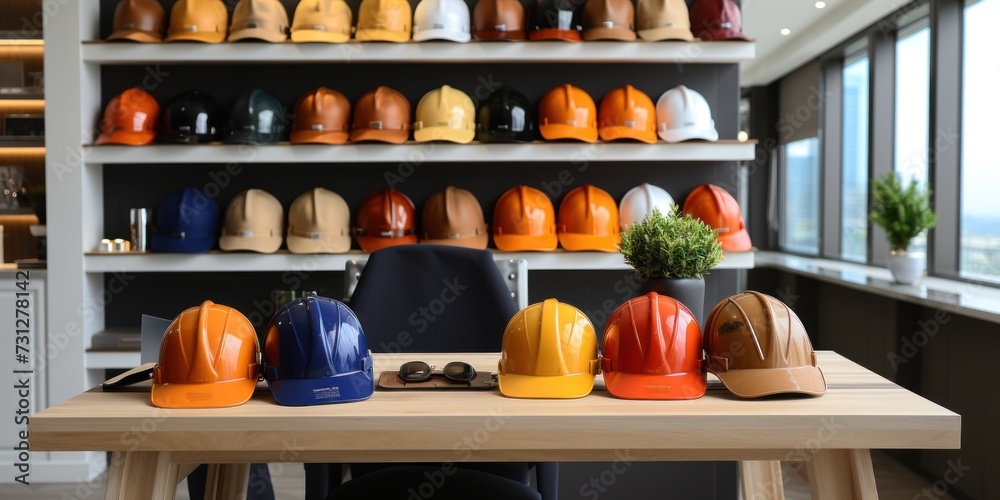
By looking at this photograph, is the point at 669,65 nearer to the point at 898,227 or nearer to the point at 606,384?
the point at 898,227

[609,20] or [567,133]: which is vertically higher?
[609,20]

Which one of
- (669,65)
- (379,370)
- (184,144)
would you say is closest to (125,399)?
(379,370)

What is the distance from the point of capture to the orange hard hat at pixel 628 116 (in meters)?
3.77

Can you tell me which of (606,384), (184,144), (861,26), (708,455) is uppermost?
(861,26)

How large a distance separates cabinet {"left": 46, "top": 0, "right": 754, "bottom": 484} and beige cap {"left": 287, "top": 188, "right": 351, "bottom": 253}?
58 mm

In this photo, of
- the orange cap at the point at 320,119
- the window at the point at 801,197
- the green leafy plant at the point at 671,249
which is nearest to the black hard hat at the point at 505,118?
the orange cap at the point at 320,119

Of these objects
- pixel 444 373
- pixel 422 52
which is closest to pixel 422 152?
pixel 422 52

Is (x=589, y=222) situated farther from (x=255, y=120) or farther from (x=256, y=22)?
(x=256, y=22)

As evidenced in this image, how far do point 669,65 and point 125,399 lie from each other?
316 cm

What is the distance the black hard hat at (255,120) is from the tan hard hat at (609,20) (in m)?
1.48

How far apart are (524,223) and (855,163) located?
4.49m

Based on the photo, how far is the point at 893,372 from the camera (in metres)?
4.56

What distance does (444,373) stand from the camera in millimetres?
1678

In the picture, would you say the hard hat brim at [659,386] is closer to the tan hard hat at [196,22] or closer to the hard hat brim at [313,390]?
the hard hat brim at [313,390]
